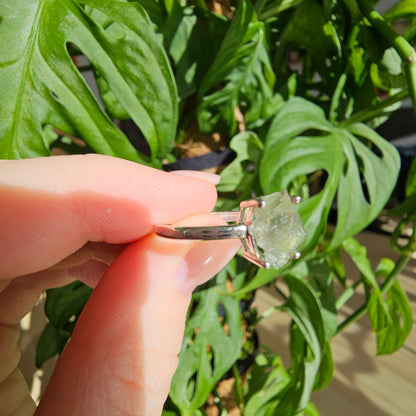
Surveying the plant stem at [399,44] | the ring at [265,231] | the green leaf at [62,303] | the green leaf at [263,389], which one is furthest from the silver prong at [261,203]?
the green leaf at [263,389]

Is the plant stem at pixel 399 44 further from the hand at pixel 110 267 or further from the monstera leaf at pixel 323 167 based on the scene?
the hand at pixel 110 267

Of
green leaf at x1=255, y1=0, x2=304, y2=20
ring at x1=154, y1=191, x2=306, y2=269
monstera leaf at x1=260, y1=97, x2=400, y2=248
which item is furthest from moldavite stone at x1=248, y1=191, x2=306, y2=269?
green leaf at x1=255, y1=0, x2=304, y2=20

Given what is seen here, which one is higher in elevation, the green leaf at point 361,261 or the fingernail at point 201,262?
the fingernail at point 201,262

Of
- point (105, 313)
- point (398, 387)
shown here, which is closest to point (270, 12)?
point (105, 313)

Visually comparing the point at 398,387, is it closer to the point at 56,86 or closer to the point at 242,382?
the point at 242,382

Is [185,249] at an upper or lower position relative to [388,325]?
upper

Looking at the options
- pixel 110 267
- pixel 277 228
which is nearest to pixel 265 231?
pixel 277 228

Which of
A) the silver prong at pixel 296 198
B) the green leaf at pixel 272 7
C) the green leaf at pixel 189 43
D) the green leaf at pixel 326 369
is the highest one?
the green leaf at pixel 272 7
